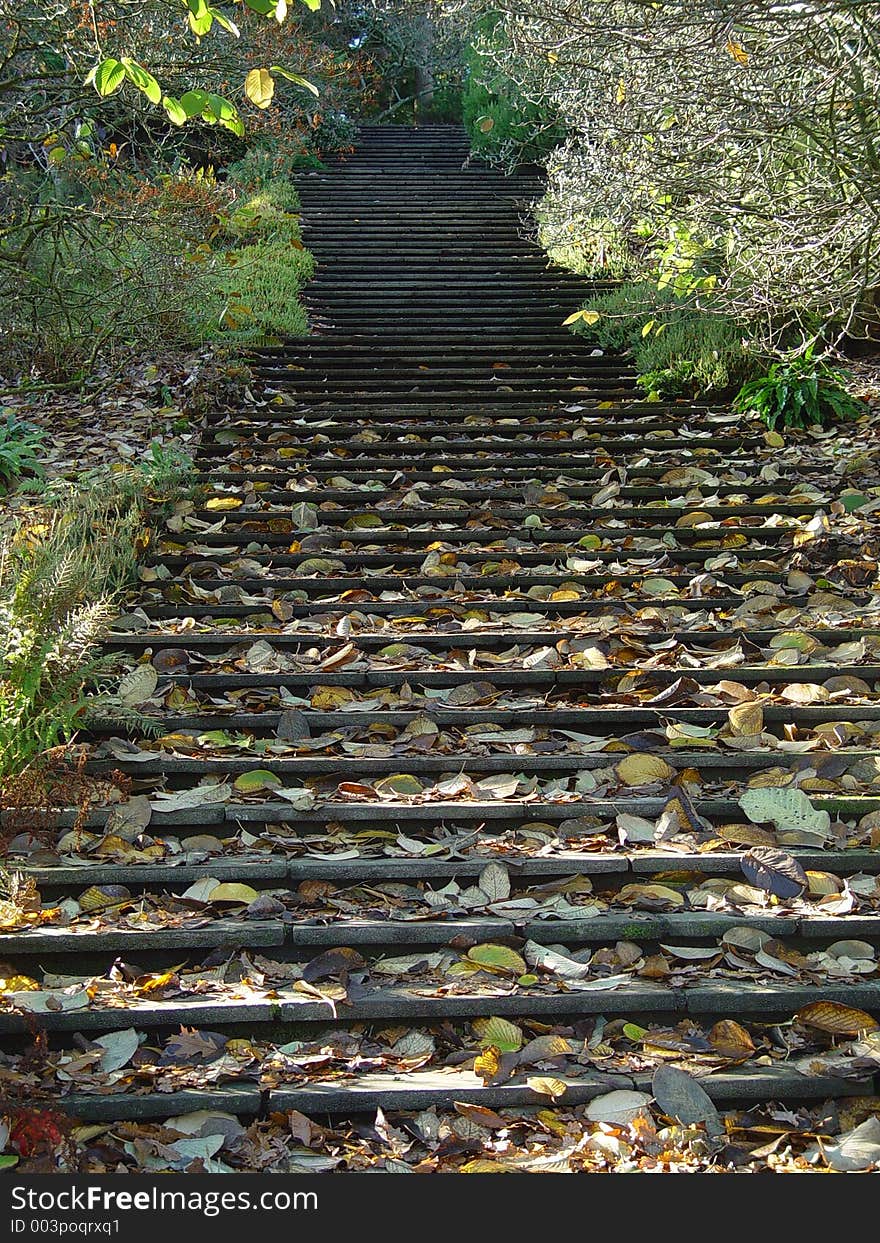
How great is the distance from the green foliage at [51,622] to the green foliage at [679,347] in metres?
3.90

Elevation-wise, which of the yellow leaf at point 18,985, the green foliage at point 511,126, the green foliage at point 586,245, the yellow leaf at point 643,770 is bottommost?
the yellow leaf at point 18,985

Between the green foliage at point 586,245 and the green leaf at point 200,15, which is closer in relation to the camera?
the green leaf at point 200,15

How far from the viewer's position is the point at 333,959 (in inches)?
97.5

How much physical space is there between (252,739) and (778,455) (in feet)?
13.5

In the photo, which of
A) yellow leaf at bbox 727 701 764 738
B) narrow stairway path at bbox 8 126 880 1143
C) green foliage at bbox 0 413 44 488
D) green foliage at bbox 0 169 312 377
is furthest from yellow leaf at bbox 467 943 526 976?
green foliage at bbox 0 169 312 377

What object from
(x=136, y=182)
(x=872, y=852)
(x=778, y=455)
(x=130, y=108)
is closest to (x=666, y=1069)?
(x=872, y=852)

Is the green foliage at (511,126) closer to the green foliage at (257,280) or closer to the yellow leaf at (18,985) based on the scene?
the green foliage at (257,280)

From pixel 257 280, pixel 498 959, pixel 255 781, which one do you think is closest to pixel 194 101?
pixel 255 781

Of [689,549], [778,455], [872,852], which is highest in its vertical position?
[778,455]

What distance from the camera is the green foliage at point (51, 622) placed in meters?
3.03

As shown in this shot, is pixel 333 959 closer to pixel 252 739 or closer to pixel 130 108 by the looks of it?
pixel 252 739

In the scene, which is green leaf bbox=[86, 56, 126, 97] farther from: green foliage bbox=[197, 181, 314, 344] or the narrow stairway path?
green foliage bbox=[197, 181, 314, 344]

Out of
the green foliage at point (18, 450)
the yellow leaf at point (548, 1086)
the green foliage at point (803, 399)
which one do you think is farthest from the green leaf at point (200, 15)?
the green foliage at point (803, 399)

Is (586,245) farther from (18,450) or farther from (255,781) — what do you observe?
(255,781)
